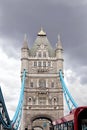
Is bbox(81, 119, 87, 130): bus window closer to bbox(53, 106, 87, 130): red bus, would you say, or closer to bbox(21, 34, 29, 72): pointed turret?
bbox(53, 106, 87, 130): red bus

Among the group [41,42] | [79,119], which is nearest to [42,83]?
[41,42]

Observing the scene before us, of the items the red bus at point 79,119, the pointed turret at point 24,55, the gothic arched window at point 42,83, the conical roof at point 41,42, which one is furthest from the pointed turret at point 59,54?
the red bus at point 79,119

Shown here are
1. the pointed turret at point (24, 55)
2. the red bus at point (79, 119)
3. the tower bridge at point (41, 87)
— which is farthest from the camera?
the pointed turret at point (24, 55)

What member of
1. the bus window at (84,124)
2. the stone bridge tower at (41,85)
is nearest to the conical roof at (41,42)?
the stone bridge tower at (41,85)

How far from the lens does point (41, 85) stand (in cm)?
7631

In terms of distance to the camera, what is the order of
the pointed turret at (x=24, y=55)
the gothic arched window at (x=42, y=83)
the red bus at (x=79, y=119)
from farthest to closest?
the pointed turret at (x=24, y=55)
the gothic arched window at (x=42, y=83)
the red bus at (x=79, y=119)

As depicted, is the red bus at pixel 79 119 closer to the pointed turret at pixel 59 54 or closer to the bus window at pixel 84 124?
the bus window at pixel 84 124

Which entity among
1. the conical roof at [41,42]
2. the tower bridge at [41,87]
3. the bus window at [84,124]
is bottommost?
the bus window at [84,124]

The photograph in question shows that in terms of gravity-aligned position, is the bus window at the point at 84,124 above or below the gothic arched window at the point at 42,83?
below

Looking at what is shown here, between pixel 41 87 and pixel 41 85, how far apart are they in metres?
0.58

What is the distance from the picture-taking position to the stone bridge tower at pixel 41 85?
72.8 meters

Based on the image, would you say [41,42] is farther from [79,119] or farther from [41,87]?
[79,119]

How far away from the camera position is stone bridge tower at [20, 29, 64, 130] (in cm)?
7275

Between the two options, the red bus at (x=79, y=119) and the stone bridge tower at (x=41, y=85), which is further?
the stone bridge tower at (x=41, y=85)
